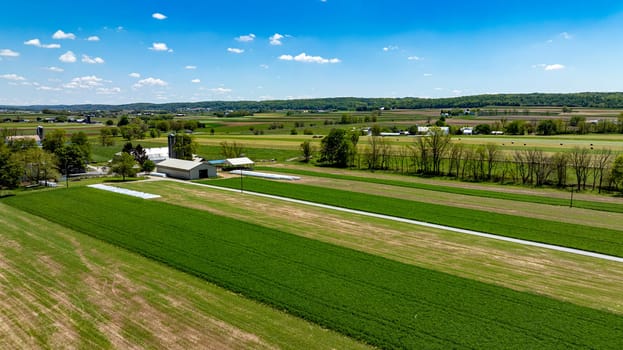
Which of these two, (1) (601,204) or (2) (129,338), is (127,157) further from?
(1) (601,204)

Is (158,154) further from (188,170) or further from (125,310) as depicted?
(125,310)

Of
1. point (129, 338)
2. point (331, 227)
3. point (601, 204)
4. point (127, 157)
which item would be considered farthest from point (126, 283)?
point (601, 204)

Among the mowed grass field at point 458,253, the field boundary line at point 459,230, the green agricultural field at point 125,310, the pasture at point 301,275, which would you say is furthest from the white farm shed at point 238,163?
the green agricultural field at point 125,310

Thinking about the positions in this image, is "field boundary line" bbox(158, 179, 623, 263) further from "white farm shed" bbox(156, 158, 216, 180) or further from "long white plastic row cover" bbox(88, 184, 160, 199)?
"white farm shed" bbox(156, 158, 216, 180)

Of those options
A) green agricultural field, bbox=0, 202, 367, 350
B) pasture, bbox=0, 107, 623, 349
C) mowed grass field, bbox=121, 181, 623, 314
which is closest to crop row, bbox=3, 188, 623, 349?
pasture, bbox=0, 107, 623, 349

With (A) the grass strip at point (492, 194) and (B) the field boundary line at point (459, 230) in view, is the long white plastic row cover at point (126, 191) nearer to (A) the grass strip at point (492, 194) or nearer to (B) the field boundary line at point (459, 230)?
(B) the field boundary line at point (459, 230)

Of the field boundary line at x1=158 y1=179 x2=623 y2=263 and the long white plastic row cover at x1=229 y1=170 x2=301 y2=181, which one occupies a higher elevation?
the long white plastic row cover at x1=229 y1=170 x2=301 y2=181

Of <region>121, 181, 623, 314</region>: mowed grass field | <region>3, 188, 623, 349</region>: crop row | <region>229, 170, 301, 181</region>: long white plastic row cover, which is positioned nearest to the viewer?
<region>3, 188, 623, 349</region>: crop row

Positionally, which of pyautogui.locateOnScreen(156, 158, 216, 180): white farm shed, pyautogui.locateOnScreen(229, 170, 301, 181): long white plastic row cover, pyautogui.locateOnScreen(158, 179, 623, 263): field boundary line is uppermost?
pyautogui.locateOnScreen(156, 158, 216, 180): white farm shed
